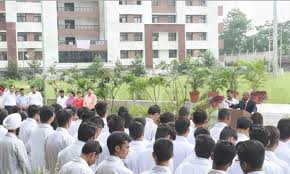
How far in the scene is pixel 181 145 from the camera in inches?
198

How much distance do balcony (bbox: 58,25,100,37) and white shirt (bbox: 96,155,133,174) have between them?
41.5 m

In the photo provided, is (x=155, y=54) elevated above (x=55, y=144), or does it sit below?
above

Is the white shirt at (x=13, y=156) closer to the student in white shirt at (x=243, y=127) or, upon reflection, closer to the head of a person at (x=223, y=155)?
the student in white shirt at (x=243, y=127)

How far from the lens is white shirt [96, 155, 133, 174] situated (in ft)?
12.8

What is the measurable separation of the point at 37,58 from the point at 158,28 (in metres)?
13.0

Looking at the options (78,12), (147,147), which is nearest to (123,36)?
(78,12)

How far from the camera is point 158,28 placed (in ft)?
155

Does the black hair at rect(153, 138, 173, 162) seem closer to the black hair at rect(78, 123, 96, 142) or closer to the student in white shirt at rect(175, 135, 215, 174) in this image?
the student in white shirt at rect(175, 135, 215, 174)

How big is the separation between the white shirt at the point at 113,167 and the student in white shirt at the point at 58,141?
70.2 inches

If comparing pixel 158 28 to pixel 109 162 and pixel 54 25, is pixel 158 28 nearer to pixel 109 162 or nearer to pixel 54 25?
pixel 54 25

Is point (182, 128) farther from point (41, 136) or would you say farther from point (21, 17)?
point (21, 17)

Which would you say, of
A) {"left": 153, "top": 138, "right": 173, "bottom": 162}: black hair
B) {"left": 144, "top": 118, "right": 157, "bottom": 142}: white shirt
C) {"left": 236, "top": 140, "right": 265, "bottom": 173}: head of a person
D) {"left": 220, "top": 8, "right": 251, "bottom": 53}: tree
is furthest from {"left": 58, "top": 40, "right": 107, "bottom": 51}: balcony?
{"left": 236, "top": 140, "right": 265, "bottom": 173}: head of a person

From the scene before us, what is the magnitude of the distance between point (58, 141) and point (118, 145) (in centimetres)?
179

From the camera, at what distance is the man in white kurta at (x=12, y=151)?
18.8ft
